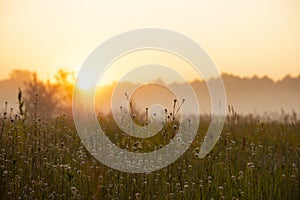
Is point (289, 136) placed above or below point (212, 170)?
above

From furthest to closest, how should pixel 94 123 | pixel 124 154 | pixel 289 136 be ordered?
pixel 289 136, pixel 94 123, pixel 124 154

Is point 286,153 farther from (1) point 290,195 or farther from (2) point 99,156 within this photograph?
(2) point 99,156

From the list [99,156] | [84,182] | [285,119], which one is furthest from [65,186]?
[285,119]

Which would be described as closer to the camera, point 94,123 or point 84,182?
point 84,182

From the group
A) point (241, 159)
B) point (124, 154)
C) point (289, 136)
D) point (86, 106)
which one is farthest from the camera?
point (86, 106)

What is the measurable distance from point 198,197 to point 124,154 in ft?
4.02

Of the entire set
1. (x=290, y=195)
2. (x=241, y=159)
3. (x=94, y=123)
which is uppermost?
(x=94, y=123)

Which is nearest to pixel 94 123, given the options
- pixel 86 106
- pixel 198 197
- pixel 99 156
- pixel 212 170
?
pixel 86 106

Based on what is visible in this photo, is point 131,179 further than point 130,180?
No

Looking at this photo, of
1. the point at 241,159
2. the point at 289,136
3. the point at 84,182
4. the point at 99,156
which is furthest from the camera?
the point at 289,136

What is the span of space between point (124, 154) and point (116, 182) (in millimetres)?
516

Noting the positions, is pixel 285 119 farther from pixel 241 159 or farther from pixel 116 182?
pixel 116 182

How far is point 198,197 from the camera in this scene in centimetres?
518

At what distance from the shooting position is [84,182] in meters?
5.42
